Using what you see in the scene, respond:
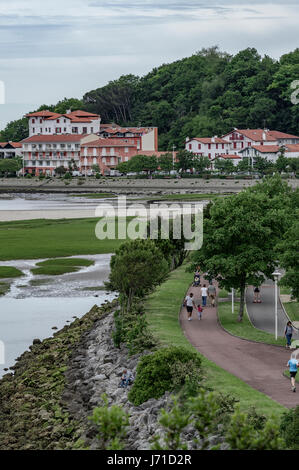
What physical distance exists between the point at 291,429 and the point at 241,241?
61.3ft

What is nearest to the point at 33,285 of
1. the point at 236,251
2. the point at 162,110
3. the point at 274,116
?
the point at 236,251

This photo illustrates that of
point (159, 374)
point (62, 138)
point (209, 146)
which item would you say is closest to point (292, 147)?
point (209, 146)

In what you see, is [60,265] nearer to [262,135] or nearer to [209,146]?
[262,135]

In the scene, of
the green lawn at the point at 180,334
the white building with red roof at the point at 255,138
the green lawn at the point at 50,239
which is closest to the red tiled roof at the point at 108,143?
the white building with red roof at the point at 255,138

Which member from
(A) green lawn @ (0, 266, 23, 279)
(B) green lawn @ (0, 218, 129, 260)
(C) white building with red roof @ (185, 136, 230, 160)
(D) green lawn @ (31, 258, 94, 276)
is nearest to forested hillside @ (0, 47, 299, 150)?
(C) white building with red roof @ (185, 136, 230, 160)

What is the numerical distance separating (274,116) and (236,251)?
145719 millimetres

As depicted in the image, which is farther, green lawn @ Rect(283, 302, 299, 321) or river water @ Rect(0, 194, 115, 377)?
river water @ Rect(0, 194, 115, 377)

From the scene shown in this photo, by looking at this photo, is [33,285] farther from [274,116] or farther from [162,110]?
[162,110]

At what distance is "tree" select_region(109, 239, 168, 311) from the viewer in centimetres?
3934

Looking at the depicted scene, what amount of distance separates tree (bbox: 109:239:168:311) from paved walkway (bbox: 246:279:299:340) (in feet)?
16.4

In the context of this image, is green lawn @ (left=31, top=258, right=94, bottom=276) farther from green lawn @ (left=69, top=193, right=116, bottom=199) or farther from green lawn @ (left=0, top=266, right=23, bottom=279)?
green lawn @ (left=69, top=193, right=116, bottom=199)

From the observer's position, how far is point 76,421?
26484 mm

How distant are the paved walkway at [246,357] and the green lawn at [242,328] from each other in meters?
0.39

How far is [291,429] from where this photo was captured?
19.7 meters
